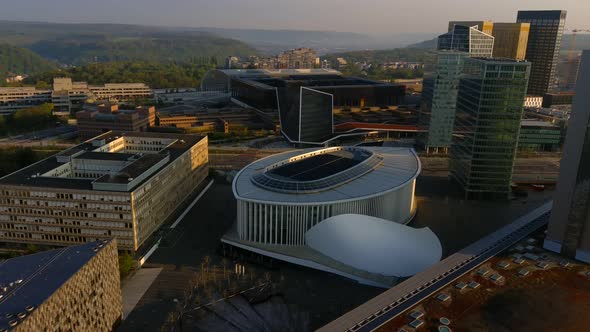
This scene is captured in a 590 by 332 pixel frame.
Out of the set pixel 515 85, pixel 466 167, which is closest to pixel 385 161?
pixel 466 167

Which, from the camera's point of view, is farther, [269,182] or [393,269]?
[269,182]

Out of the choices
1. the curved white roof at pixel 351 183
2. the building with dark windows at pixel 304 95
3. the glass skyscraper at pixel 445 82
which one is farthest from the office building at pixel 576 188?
the building with dark windows at pixel 304 95

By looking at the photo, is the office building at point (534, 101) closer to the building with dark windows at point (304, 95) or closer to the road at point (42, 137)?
the building with dark windows at point (304, 95)

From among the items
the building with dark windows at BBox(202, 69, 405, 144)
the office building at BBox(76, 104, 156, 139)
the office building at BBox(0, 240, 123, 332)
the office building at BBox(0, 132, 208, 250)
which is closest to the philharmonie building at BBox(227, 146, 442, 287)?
the office building at BBox(0, 132, 208, 250)

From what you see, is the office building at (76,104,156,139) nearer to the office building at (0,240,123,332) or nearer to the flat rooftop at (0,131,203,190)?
the flat rooftop at (0,131,203,190)

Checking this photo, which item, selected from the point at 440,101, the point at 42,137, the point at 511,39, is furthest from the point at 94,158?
the point at 511,39

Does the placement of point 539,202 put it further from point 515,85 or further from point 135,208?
point 135,208
